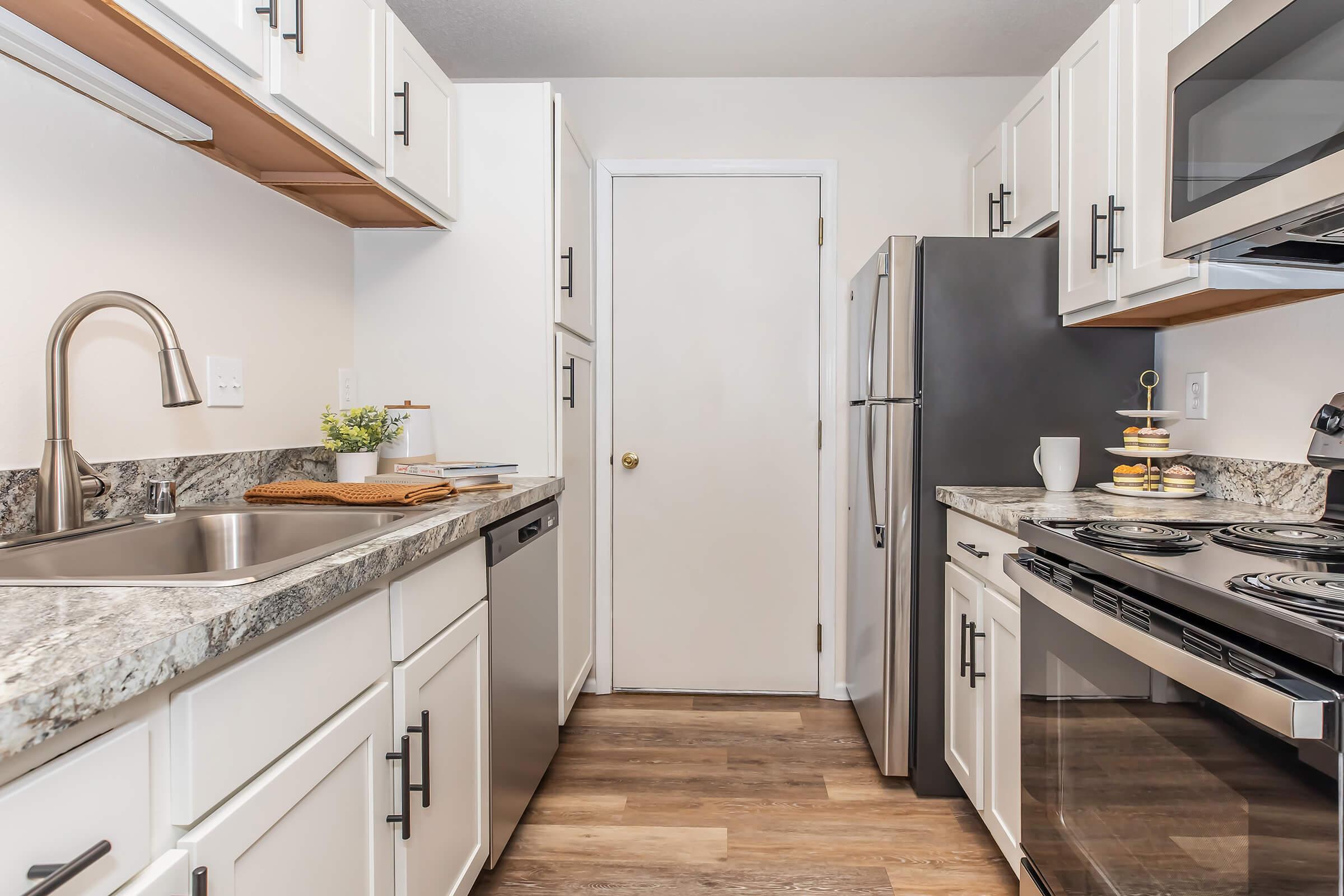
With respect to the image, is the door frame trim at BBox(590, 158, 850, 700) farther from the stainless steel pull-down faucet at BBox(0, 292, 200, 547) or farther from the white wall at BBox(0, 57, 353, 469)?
the stainless steel pull-down faucet at BBox(0, 292, 200, 547)

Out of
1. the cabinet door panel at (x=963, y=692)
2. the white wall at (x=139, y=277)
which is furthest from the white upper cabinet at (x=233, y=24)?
the cabinet door panel at (x=963, y=692)

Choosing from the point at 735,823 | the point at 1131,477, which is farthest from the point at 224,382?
the point at 1131,477

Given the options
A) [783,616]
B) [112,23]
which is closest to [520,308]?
[112,23]

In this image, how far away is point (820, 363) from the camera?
2.93m

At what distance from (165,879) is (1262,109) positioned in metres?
1.68

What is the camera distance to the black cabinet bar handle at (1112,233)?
1716 millimetres

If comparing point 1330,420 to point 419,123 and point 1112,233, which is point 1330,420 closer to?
point 1112,233

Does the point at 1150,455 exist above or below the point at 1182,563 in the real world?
above

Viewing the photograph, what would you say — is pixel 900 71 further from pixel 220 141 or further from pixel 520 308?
pixel 220 141

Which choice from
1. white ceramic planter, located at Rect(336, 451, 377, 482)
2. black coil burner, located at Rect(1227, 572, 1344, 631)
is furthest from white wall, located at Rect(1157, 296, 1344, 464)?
white ceramic planter, located at Rect(336, 451, 377, 482)

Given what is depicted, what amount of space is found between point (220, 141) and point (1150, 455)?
7.44 ft

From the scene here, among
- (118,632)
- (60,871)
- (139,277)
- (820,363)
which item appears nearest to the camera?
(60,871)

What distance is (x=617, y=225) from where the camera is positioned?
9.67 feet

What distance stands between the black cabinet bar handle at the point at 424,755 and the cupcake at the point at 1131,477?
171cm
